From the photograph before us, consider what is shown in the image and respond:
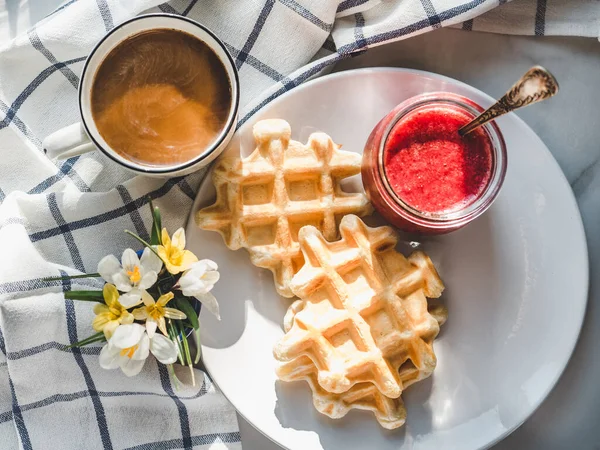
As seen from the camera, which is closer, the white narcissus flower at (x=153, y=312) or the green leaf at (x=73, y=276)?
the white narcissus flower at (x=153, y=312)

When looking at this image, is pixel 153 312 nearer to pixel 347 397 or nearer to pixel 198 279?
pixel 198 279

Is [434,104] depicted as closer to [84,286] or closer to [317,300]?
[317,300]

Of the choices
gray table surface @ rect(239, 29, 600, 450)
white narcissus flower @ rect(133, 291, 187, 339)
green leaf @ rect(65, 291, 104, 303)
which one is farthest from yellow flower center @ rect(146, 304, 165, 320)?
gray table surface @ rect(239, 29, 600, 450)

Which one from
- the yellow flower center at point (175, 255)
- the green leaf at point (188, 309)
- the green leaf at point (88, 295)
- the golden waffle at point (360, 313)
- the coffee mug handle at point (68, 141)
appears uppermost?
the coffee mug handle at point (68, 141)

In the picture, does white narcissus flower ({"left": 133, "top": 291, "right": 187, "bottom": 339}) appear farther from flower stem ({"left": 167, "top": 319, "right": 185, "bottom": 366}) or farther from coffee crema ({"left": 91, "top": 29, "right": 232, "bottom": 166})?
coffee crema ({"left": 91, "top": 29, "right": 232, "bottom": 166})

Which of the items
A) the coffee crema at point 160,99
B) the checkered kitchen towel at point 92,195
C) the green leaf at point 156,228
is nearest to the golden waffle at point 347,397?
the checkered kitchen towel at point 92,195

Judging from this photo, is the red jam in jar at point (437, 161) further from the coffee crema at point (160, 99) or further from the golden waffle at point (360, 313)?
the coffee crema at point (160, 99)

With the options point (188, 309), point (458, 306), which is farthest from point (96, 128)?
point (458, 306)
